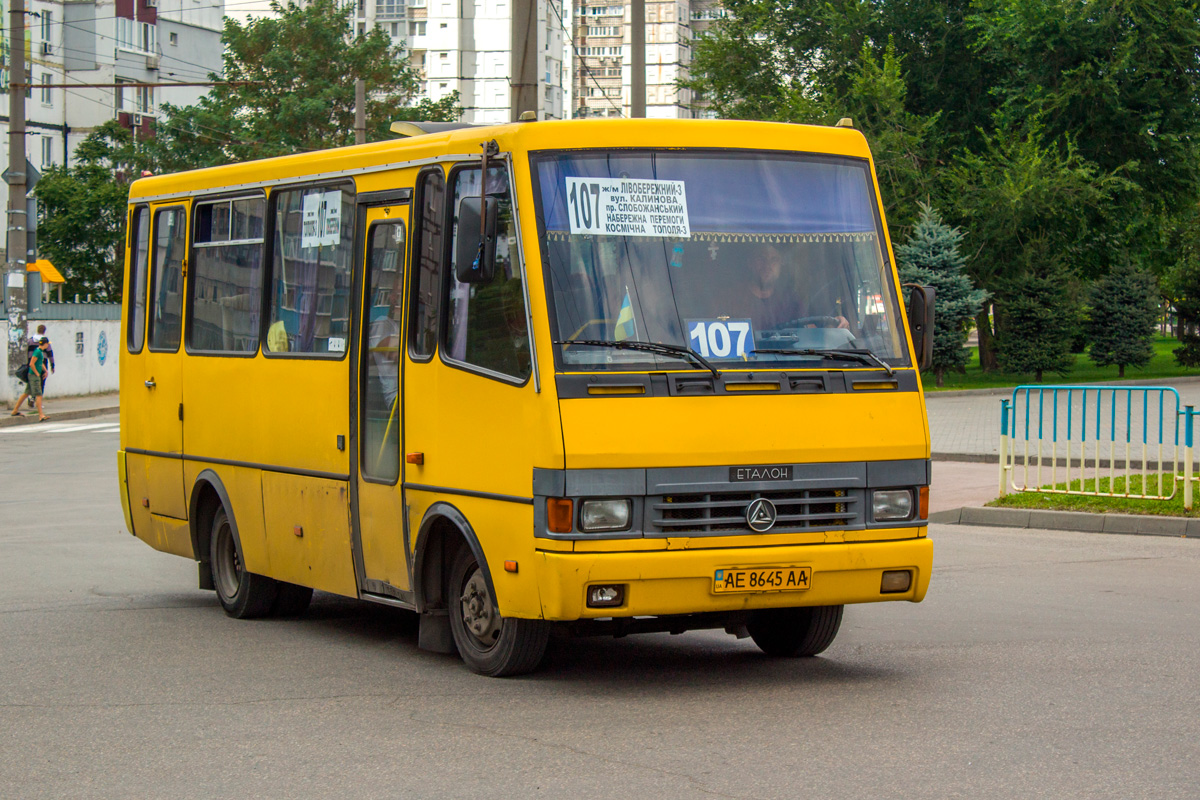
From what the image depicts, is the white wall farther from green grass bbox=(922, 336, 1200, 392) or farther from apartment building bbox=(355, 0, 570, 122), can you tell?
apartment building bbox=(355, 0, 570, 122)

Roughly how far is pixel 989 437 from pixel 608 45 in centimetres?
15200

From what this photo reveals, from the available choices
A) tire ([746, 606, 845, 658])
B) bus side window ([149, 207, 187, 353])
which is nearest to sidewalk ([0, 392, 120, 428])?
bus side window ([149, 207, 187, 353])

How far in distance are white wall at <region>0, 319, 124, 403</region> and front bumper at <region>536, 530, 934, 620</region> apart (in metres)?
31.2

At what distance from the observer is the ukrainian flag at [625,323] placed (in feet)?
24.0

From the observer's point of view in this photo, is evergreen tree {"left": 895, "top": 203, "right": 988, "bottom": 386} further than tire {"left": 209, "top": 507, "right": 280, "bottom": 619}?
Yes

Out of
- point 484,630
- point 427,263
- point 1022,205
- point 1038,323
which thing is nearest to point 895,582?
point 484,630

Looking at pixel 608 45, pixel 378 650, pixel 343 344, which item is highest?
pixel 608 45

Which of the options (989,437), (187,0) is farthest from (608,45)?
(989,437)

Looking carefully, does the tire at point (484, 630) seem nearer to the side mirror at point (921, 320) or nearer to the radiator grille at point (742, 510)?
the radiator grille at point (742, 510)

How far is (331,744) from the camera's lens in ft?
21.2

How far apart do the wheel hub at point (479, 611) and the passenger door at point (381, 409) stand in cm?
42

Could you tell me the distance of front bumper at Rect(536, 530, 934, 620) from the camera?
7074 millimetres

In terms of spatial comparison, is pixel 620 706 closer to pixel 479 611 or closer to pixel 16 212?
pixel 479 611

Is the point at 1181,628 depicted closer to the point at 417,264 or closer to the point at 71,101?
the point at 417,264
